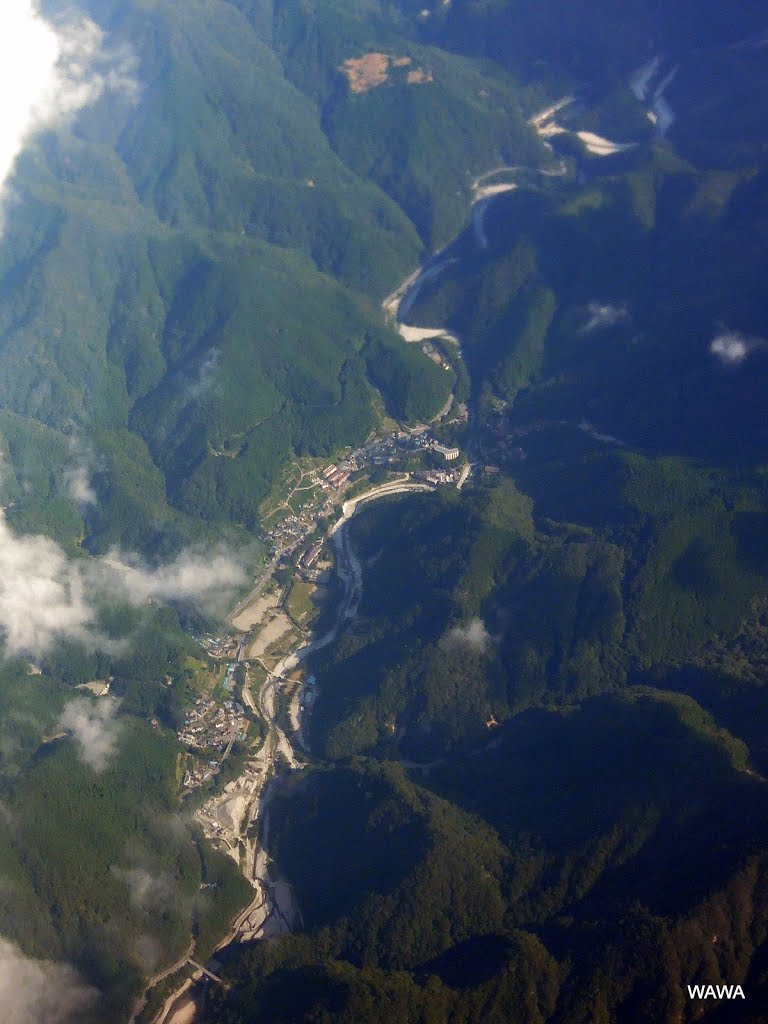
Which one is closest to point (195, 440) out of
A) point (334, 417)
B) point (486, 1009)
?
point (334, 417)

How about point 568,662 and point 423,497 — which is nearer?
point 568,662

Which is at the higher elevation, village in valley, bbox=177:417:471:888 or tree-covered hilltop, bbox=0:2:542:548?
tree-covered hilltop, bbox=0:2:542:548

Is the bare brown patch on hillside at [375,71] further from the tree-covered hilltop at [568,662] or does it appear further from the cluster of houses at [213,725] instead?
the cluster of houses at [213,725]

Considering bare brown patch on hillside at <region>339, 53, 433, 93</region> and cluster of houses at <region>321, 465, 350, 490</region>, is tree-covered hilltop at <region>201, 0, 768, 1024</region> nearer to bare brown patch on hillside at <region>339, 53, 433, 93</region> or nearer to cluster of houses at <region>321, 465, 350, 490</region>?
cluster of houses at <region>321, 465, 350, 490</region>

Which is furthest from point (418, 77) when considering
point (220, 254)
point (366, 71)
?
point (220, 254)

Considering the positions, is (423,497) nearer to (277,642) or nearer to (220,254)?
(277,642)

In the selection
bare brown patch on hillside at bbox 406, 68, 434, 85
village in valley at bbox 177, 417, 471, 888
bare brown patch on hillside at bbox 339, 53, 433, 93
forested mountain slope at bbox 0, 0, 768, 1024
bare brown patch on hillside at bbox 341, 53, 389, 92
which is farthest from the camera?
bare brown patch on hillside at bbox 341, 53, 389, 92

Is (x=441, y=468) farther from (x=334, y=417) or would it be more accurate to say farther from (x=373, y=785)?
(x=373, y=785)

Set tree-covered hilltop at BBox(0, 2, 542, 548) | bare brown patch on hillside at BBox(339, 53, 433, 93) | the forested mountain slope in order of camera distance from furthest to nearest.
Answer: bare brown patch on hillside at BBox(339, 53, 433, 93) → tree-covered hilltop at BBox(0, 2, 542, 548) → the forested mountain slope

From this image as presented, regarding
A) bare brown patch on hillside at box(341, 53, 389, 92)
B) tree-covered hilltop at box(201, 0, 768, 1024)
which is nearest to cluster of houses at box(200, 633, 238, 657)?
tree-covered hilltop at box(201, 0, 768, 1024)

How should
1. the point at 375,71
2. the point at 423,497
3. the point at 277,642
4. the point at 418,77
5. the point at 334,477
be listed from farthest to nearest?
the point at 375,71 < the point at 418,77 < the point at 334,477 < the point at 423,497 < the point at 277,642

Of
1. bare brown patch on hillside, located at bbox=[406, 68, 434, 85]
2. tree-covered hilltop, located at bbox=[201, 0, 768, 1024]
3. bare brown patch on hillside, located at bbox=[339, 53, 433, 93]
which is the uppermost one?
bare brown patch on hillside, located at bbox=[339, 53, 433, 93]

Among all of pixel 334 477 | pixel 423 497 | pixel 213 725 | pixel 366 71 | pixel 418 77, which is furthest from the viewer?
pixel 366 71
